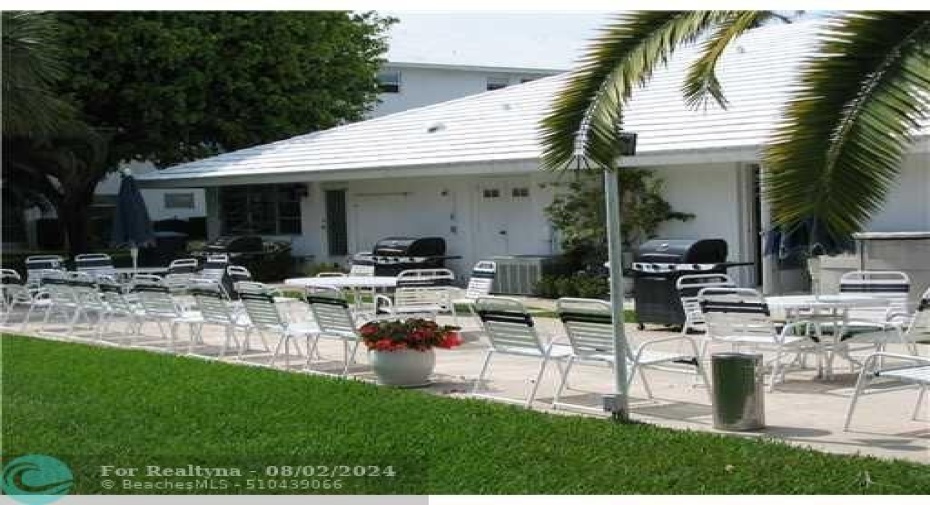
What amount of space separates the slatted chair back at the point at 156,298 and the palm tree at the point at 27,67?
5.47 meters

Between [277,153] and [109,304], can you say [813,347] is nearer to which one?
[109,304]

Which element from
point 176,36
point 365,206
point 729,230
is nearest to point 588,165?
point 729,230

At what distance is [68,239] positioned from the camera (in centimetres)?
3078

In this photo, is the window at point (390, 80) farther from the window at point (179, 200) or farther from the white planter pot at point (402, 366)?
the white planter pot at point (402, 366)

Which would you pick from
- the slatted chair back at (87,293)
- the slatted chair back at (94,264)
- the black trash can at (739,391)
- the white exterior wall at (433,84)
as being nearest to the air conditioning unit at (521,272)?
the slatted chair back at (94,264)

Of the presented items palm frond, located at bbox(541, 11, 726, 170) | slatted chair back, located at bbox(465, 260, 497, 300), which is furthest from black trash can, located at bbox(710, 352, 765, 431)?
slatted chair back, located at bbox(465, 260, 497, 300)

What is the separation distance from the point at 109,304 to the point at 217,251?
1045 cm

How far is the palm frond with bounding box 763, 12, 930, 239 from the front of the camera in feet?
19.6

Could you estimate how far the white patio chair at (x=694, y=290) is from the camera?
12.3 metres

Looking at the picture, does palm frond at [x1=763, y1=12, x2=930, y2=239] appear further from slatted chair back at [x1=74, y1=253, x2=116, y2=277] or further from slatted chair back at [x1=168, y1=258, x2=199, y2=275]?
slatted chair back at [x1=74, y1=253, x2=116, y2=277]

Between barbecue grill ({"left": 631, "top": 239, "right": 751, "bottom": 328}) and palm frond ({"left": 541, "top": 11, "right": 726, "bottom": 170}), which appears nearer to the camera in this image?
palm frond ({"left": 541, "top": 11, "right": 726, "bottom": 170})

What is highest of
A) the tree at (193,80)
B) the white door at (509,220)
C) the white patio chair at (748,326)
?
the tree at (193,80)

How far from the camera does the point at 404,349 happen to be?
11.0 metres

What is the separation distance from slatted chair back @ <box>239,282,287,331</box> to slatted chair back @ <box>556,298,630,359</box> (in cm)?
370
